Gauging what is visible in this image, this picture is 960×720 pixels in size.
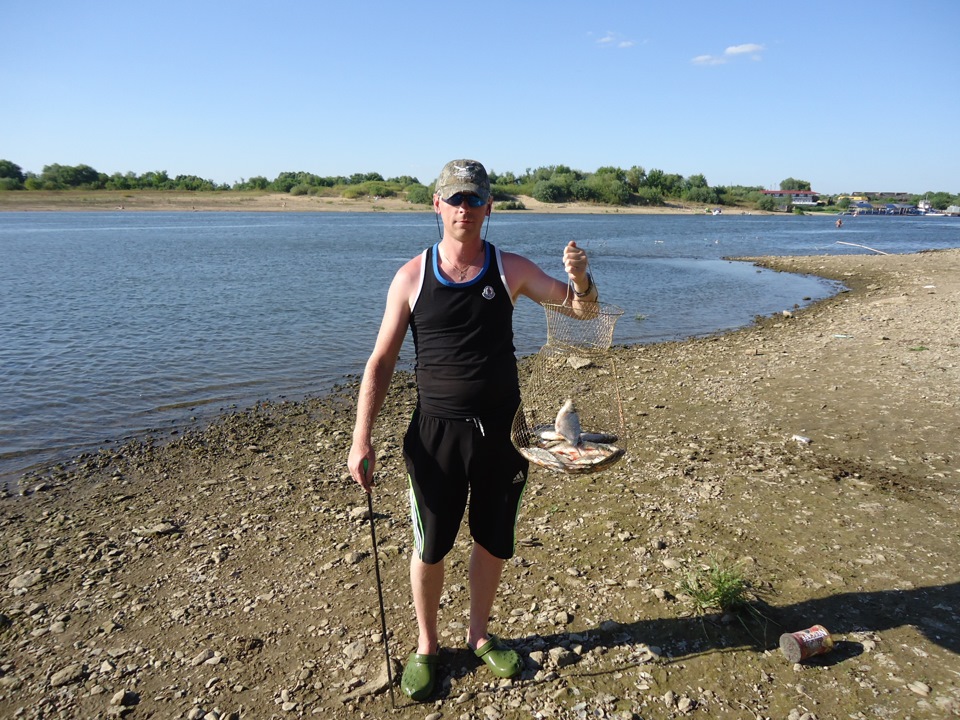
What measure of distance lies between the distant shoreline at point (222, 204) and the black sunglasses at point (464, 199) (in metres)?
110

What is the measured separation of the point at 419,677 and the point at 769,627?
7.81 ft

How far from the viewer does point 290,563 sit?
220 inches

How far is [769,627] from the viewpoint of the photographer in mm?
4215

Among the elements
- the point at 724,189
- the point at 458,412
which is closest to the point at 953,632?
the point at 458,412

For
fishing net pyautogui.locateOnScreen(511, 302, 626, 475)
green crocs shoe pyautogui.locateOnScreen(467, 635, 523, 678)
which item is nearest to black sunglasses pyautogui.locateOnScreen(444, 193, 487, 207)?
fishing net pyautogui.locateOnScreen(511, 302, 626, 475)

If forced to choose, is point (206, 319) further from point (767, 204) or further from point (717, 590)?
point (767, 204)

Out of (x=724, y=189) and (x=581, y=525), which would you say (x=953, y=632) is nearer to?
(x=581, y=525)

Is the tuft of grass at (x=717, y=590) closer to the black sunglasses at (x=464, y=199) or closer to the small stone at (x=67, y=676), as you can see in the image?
the black sunglasses at (x=464, y=199)

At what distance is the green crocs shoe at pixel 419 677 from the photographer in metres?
3.76

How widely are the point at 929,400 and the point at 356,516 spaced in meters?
7.88

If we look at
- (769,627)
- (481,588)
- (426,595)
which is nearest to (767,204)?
(769,627)

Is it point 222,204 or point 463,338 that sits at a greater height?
point 222,204

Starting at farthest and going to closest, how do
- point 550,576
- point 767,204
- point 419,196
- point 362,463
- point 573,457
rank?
point 767,204 < point 419,196 < point 550,576 < point 573,457 < point 362,463

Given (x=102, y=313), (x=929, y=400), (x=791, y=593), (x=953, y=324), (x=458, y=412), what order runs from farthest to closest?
1. (x=102, y=313)
2. (x=953, y=324)
3. (x=929, y=400)
4. (x=791, y=593)
5. (x=458, y=412)
